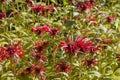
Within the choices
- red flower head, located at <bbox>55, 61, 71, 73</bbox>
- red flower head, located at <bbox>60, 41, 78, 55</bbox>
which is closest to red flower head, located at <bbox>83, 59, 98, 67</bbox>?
red flower head, located at <bbox>55, 61, 71, 73</bbox>

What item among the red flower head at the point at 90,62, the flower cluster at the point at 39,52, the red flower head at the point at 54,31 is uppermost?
the red flower head at the point at 54,31

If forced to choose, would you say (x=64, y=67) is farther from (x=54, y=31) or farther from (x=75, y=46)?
(x=54, y=31)

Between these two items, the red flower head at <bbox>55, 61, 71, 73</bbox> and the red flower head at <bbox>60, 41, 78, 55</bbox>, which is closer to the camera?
the red flower head at <bbox>60, 41, 78, 55</bbox>

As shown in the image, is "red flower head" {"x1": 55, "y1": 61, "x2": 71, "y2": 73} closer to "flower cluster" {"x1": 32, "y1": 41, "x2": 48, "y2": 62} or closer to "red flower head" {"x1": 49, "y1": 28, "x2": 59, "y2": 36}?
"flower cluster" {"x1": 32, "y1": 41, "x2": 48, "y2": 62}

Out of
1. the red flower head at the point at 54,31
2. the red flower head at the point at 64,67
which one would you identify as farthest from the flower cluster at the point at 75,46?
the red flower head at the point at 54,31

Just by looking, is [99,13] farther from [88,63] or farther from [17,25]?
[88,63]

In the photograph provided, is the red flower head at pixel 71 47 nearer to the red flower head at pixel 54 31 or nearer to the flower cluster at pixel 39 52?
the flower cluster at pixel 39 52

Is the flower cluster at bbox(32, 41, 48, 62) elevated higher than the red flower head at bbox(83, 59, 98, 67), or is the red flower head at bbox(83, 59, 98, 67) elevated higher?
the flower cluster at bbox(32, 41, 48, 62)

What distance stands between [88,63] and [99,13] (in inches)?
61.4

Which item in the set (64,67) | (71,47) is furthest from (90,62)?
(71,47)

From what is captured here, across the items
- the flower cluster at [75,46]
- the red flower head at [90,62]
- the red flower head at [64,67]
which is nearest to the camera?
the flower cluster at [75,46]

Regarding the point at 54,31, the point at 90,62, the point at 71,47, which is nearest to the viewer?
the point at 71,47

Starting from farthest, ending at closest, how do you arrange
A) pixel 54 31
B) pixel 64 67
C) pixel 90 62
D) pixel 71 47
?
pixel 54 31, pixel 90 62, pixel 64 67, pixel 71 47

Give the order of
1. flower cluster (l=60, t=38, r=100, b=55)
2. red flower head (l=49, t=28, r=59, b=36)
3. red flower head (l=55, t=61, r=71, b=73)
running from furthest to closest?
red flower head (l=49, t=28, r=59, b=36), red flower head (l=55, t=61, r=71, b=73), flower cluster (l=60, t=38, r=100, b=55)
